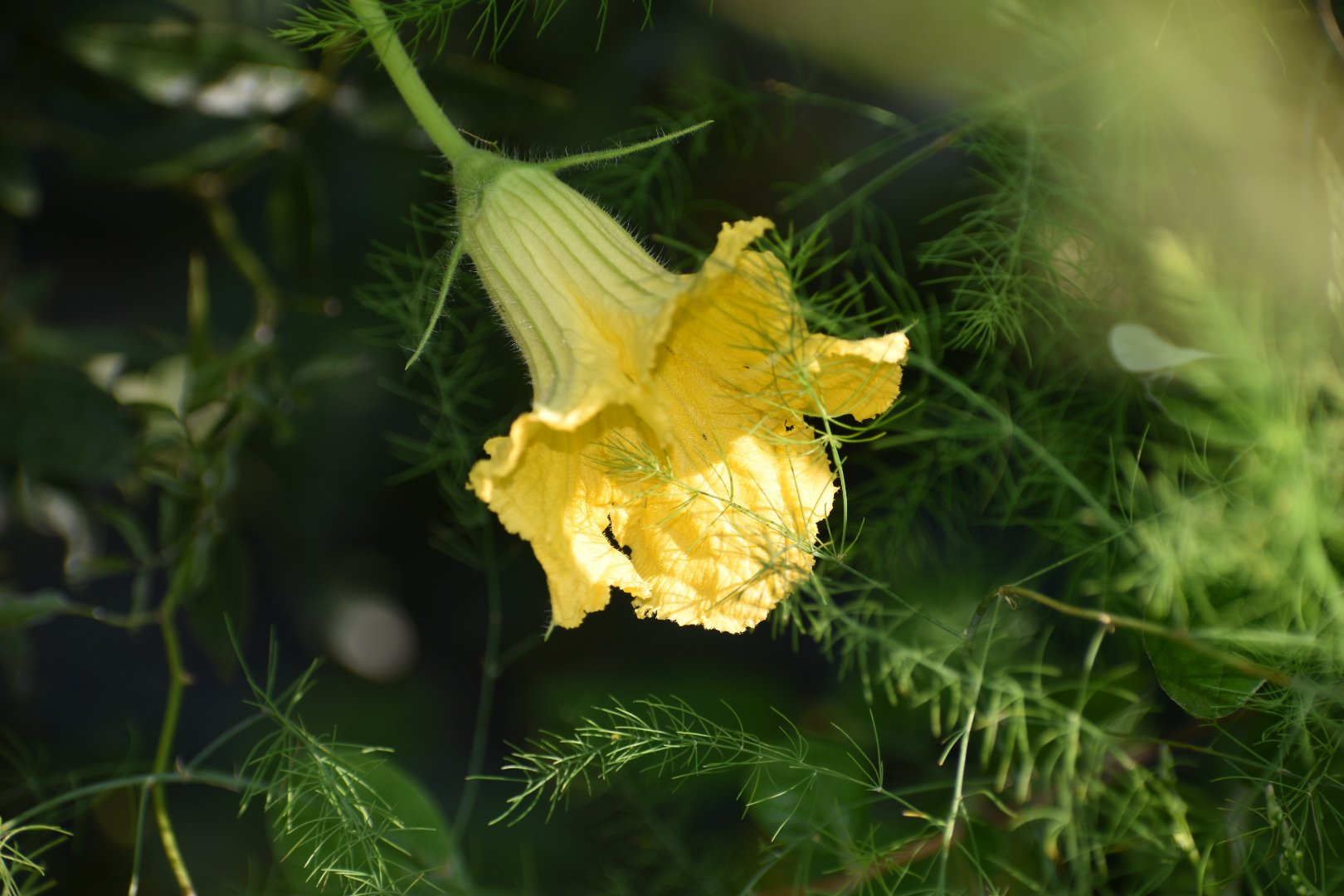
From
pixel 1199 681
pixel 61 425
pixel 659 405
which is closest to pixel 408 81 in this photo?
pixel 659 405

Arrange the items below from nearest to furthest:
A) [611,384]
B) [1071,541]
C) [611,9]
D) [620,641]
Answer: [611,384] < [1071,541] < [611,9] < [620,641]

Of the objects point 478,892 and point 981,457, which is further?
point 981,457

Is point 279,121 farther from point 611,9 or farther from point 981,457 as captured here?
point 981,457

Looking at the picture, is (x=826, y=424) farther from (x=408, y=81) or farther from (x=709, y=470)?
(x=408, y=81)

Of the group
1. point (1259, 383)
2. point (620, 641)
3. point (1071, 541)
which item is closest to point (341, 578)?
point (620, 641)

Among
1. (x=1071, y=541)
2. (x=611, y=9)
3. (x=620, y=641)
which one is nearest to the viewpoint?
(x=1071, y=541)

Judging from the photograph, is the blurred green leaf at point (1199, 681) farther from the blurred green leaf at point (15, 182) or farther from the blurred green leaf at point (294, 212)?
the blurred green leaf at point (15, 182)

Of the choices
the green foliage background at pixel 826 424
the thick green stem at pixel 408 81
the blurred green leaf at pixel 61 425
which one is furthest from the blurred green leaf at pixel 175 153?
the thick green stem at pixel 408 81

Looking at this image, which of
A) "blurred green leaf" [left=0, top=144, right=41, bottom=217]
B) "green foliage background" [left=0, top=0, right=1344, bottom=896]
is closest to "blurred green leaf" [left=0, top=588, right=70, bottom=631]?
"green foliage background" [left=0, top=0, right=1344, bottom=896]
